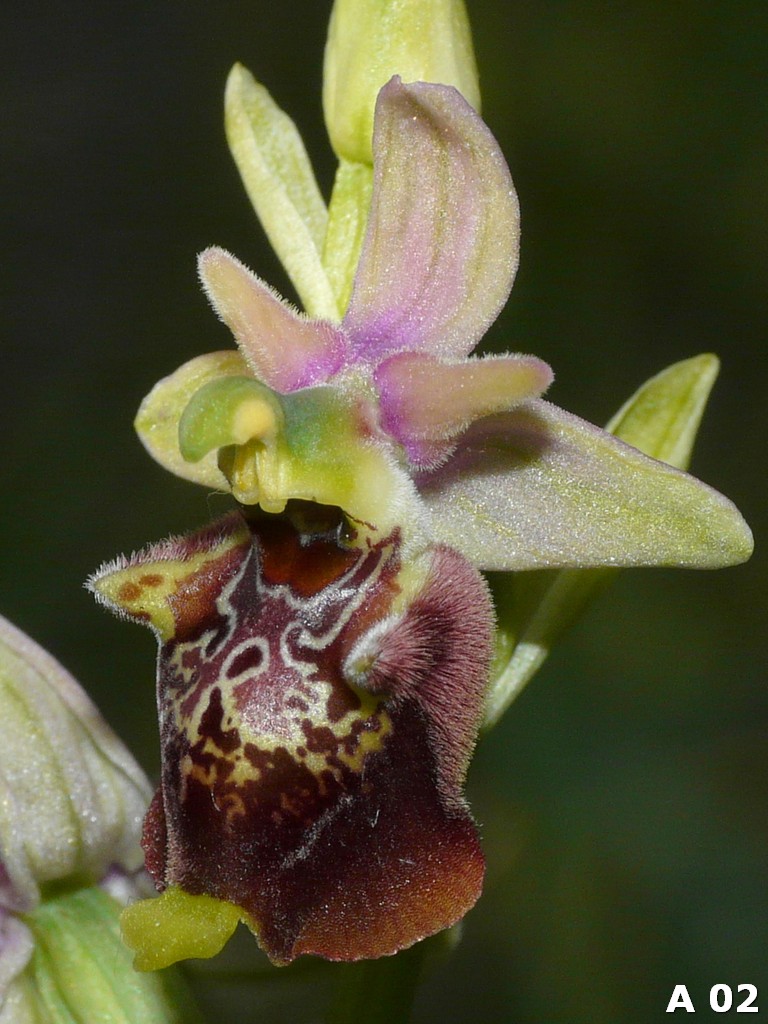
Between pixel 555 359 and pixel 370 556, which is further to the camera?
pixel 555 359

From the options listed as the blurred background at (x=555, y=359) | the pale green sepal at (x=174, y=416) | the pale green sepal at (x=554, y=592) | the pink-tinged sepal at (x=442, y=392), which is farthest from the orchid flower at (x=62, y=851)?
the blurred background at (x=555, y=359)

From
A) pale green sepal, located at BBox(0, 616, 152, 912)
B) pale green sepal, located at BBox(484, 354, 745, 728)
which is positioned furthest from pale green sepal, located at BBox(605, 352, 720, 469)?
pale green sepal, located at BBox(0, 616, 152, 912)

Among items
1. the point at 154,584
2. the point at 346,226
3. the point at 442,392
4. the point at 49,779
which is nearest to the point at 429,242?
the point at 442,392

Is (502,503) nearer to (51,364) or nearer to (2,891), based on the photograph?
(2,891)

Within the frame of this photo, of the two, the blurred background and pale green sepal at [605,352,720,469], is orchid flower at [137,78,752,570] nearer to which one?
pale green sepal at [605,352,720,469]

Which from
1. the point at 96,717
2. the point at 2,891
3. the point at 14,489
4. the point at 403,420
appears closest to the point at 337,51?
the point at 403,420

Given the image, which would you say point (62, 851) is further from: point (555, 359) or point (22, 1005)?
point (555, 359)

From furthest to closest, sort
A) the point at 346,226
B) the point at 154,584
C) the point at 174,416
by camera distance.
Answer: the point at 346,226
the point at 174,416
the point at 154,584
